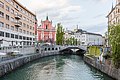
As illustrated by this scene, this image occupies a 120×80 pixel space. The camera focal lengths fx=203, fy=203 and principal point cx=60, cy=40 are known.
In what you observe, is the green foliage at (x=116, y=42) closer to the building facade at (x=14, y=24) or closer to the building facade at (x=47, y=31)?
the building facade at (x=14, y=24)

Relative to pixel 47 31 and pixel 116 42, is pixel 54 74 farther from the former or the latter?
pixel 47 31

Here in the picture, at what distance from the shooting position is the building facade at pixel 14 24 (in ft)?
199

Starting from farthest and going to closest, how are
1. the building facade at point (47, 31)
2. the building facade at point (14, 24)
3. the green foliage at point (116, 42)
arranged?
the building facade at point (47, 31), the building facade at point (14, 24), the green foliage at point (116, 42)

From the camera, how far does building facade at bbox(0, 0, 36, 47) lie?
199 ft

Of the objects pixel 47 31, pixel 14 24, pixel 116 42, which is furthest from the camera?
pixel 47 31

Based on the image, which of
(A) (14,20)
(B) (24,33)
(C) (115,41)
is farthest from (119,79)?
(B) (24,33)

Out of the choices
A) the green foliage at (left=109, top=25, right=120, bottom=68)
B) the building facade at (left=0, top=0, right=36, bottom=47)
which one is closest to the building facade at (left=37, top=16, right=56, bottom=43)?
the building facade at (left=0, top=0, right=36, bottom=47)

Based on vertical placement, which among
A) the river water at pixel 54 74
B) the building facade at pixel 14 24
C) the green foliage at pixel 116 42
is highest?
the building facade at pixel 14 24

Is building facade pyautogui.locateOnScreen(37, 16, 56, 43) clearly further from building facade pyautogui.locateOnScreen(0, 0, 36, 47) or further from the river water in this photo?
the river water

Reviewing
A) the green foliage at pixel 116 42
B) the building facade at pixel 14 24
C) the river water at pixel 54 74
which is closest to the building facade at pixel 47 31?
the building facade at pixel 14 24

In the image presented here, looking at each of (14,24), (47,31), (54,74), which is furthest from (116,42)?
(47,31)

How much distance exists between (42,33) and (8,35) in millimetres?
65032

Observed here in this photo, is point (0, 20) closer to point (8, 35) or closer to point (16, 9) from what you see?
point (8, 35)

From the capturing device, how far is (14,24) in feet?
237
